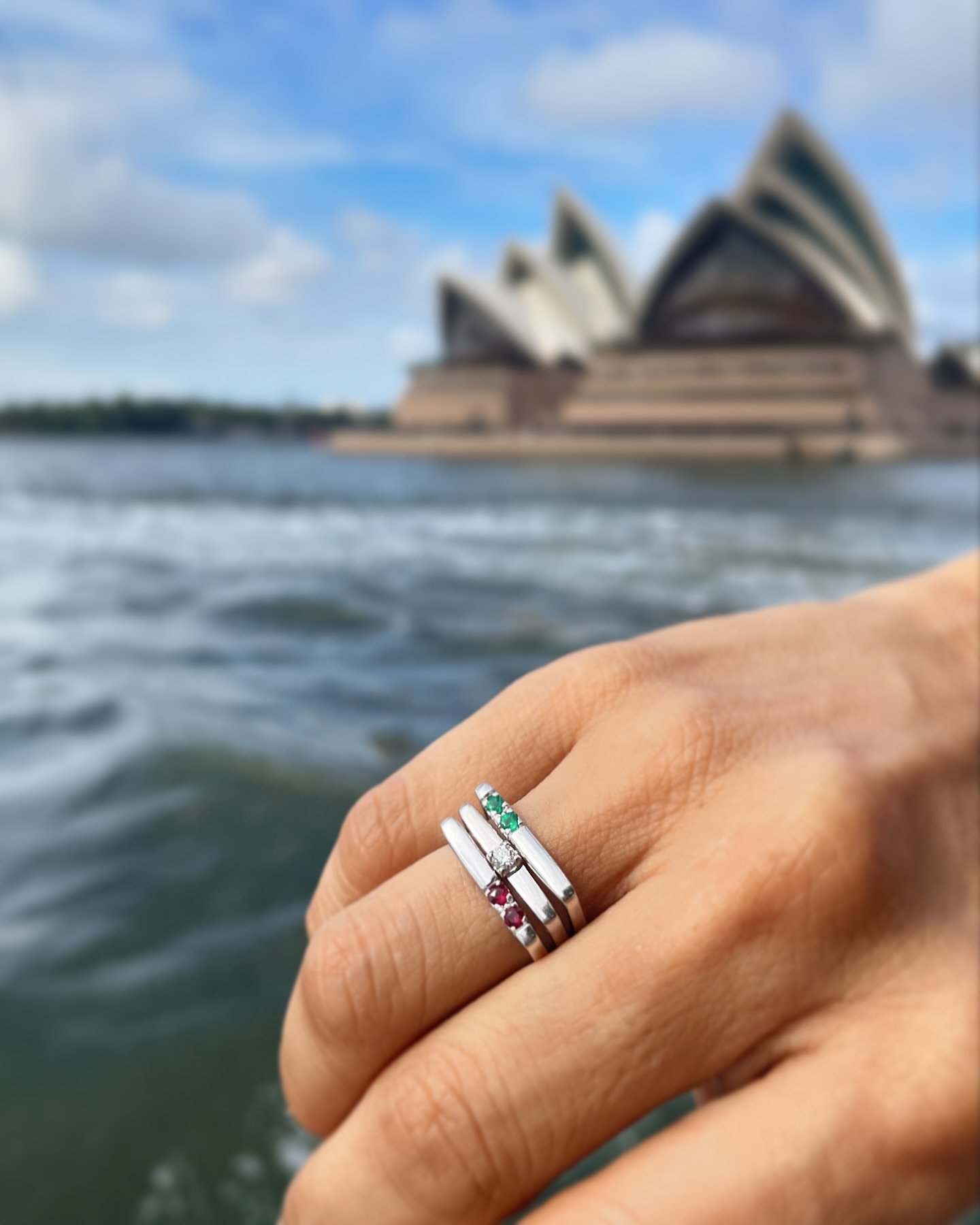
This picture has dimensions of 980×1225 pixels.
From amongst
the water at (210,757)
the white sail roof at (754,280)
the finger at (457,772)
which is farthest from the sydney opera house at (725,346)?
the finger at (457,772)

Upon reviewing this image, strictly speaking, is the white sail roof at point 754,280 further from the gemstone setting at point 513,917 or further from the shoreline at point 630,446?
the gemstone setting at point 513,917

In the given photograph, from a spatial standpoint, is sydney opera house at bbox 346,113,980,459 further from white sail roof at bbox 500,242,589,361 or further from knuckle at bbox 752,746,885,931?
knuckle at bbox 752,746,885,931

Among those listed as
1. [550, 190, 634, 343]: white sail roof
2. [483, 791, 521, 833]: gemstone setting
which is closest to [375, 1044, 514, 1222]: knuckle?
[483, 791, 521, 833]: gemstone setting

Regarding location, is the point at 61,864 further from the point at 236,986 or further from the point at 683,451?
the point at 683,451

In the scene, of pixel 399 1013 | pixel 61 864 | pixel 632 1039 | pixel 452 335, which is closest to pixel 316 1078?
pixel 399 1013

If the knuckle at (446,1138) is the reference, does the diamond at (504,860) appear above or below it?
above

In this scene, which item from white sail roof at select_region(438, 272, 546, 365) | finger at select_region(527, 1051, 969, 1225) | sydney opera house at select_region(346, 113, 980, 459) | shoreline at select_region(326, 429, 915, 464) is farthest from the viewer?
white sail roof at select_region(438, 272, 546, 365)

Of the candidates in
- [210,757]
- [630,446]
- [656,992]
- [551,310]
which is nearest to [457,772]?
[656,992]
